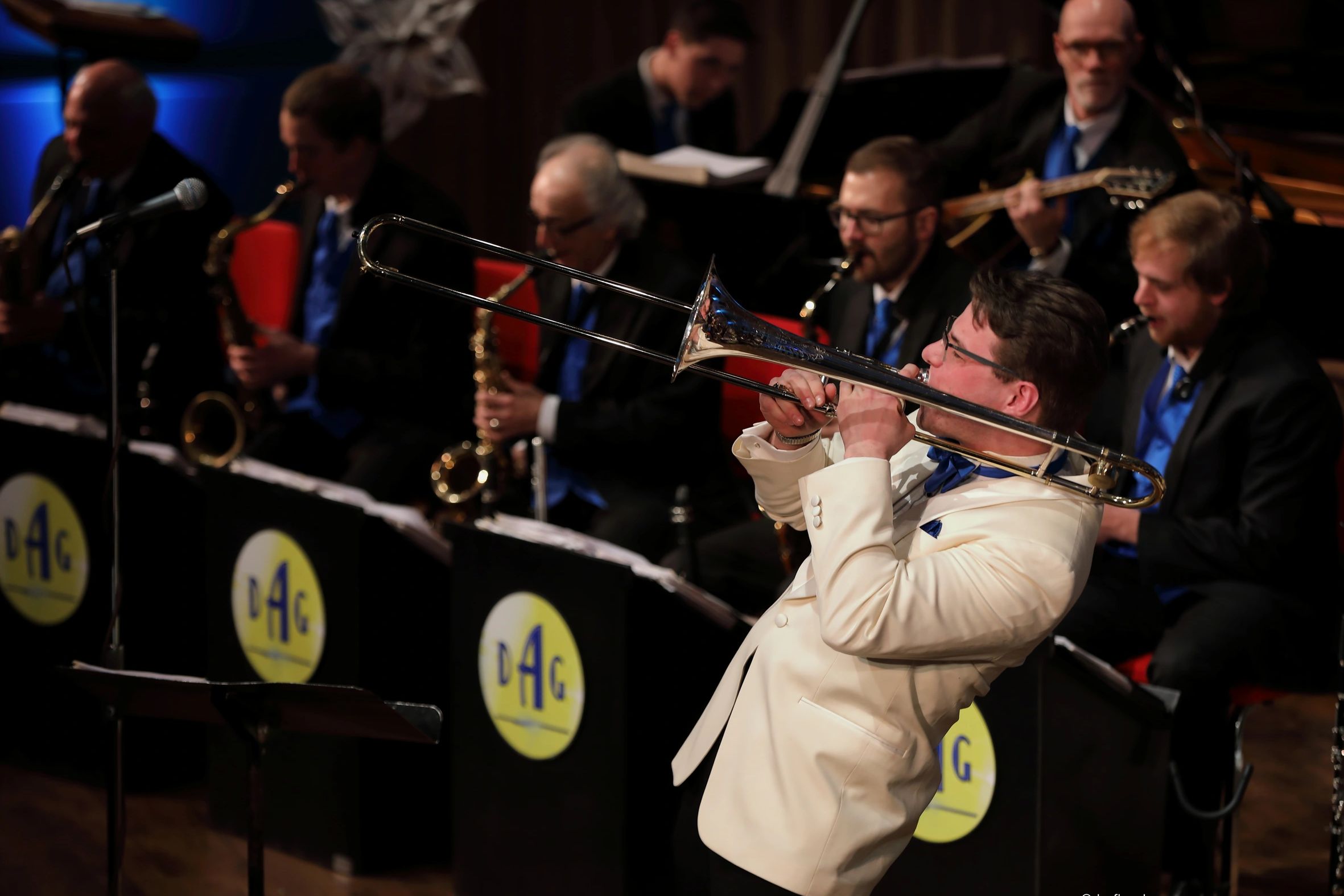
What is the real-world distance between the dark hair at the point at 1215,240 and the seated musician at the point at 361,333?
1927mm

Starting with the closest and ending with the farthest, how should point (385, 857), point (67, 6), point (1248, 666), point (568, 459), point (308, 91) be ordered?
point (1248, 666), point (385, 857), point (568, 459), point (308, 91), point (67, 6)

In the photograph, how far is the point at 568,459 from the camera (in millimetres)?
4016

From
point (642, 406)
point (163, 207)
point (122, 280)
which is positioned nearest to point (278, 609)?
point (642, 406)

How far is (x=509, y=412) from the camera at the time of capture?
3.98m

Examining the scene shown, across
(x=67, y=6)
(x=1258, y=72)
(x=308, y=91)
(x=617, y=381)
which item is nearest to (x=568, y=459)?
(x=617, y=381)

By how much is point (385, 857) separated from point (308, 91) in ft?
7.26

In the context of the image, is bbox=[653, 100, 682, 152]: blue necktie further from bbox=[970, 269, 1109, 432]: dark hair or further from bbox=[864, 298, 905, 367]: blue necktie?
bbox=[970, 269, 1109, 432]: dark hair

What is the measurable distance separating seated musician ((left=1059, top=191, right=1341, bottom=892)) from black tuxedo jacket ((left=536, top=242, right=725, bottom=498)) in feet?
3.62

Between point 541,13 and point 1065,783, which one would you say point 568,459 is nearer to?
point 1065,783

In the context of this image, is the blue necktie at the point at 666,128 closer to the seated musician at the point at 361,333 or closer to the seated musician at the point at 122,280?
the seated musician at the point at 361,333

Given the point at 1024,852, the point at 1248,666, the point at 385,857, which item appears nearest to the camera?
the point at 1024,852

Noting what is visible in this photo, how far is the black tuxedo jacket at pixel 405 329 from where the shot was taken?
14.1ft

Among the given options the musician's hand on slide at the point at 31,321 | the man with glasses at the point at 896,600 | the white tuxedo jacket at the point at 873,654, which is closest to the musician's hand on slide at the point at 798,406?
the man with glasses at the point at 896,600

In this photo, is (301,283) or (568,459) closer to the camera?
(568,459)
